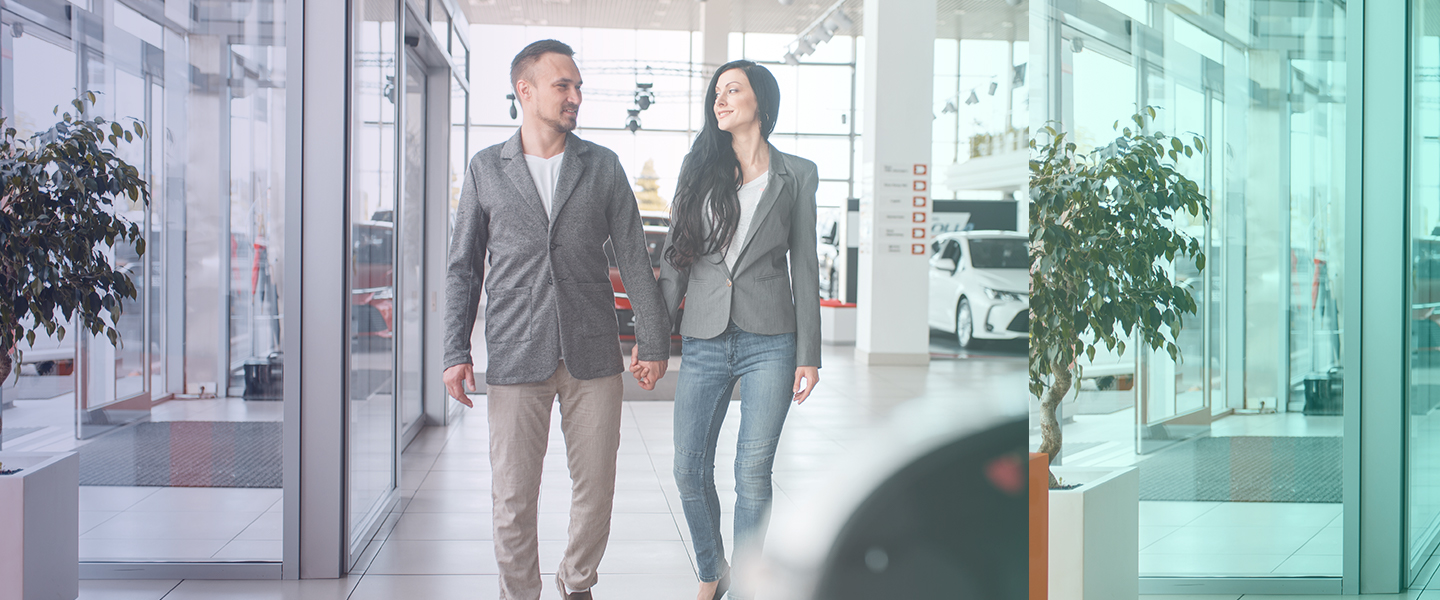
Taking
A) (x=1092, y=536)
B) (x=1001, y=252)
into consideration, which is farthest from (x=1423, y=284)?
(x=1001, y=252)

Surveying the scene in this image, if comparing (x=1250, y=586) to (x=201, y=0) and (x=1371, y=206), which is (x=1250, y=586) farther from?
(x=201, y=0)

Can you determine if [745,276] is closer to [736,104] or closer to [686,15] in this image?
[736,104]

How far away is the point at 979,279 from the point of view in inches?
76.3

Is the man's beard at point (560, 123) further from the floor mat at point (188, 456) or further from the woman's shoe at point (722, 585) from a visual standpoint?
the floor mat at point (188, 456)

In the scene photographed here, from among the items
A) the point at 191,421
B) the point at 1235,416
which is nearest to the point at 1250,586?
the point at 1235,416

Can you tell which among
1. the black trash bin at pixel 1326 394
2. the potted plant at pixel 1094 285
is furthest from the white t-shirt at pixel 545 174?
the black trash bin at pixel 1326 394

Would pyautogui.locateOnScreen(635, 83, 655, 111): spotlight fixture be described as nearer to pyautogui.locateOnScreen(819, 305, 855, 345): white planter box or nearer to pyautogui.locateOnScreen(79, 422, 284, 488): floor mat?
pyautogui.locateOnScreen(819, 305, 855, 345): white planter box

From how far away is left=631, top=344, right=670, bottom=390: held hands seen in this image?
2.33 metres

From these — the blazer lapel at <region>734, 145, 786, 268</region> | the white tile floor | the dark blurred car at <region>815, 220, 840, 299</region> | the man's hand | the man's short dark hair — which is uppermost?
the man's short dark hair

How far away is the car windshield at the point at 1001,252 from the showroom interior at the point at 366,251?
0.08 feet

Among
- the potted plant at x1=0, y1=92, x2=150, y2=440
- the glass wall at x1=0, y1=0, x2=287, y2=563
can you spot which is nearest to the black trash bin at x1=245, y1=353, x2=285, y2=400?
the glass wall at x1=0, y1=0, x2=287, y2=563

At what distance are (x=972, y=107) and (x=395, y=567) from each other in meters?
2.27

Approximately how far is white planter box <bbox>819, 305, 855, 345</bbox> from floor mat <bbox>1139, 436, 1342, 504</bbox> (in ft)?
3.78

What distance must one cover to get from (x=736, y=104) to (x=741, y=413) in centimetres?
78
